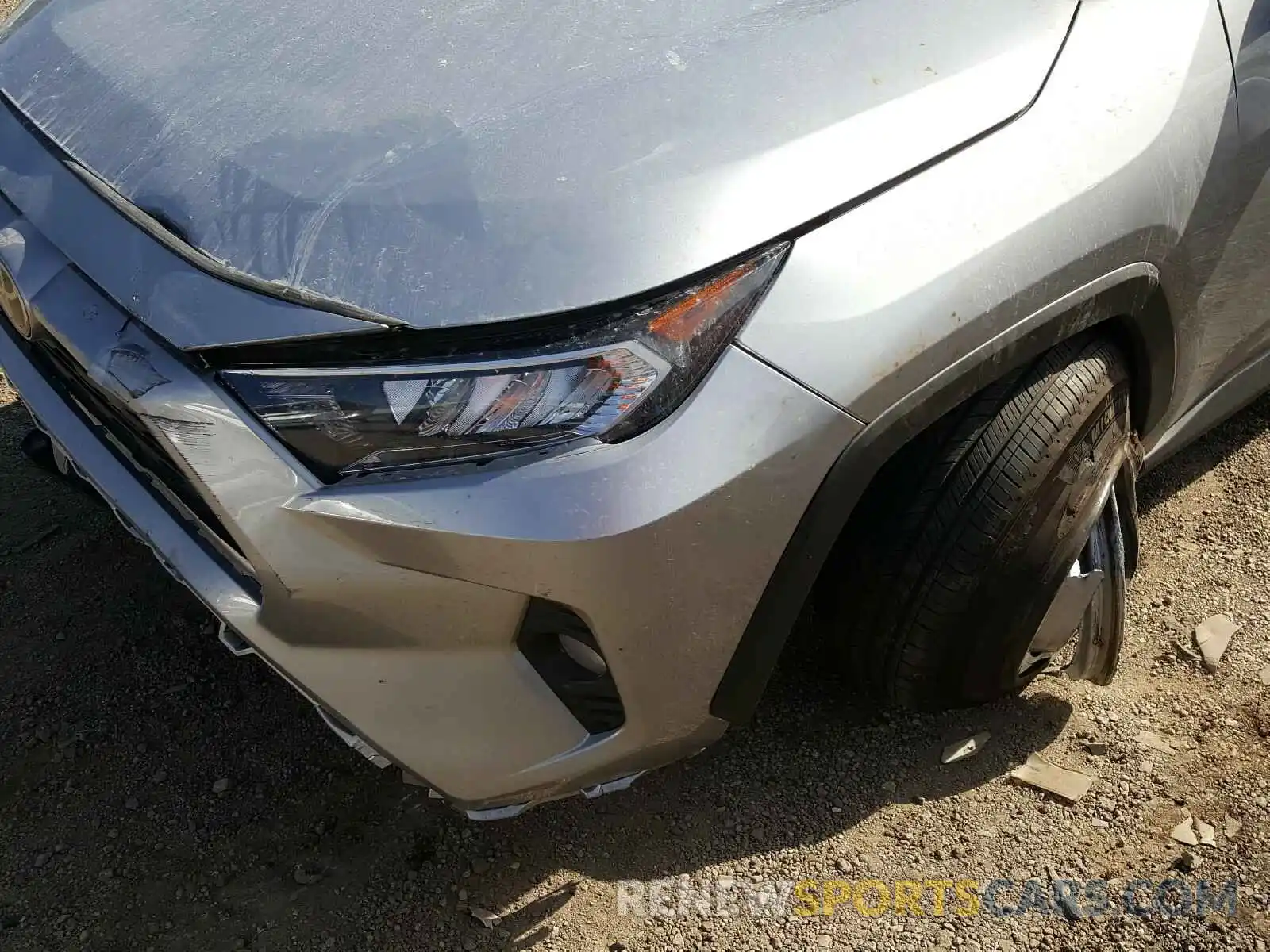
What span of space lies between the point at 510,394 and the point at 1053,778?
4.61 ft

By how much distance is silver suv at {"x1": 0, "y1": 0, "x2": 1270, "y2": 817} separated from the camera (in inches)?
60.6

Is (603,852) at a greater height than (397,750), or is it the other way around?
(397,750)

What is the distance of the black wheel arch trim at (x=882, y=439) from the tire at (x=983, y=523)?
0.10 m

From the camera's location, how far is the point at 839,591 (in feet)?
6.79

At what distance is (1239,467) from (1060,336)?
1.53 metres

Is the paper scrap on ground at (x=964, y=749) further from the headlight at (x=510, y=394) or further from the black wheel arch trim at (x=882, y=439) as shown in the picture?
the headlight at (x=510, y=394)

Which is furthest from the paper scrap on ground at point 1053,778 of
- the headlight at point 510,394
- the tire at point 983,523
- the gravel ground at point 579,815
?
the headlight at point 510,394

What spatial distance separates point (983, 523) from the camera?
1884mm

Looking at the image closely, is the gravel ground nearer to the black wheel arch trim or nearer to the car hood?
the black wheel arch trim

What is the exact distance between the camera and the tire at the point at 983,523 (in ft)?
6.14

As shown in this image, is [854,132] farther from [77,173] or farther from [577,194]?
[77,173]

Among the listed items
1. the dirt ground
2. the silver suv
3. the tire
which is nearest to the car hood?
the silver suv

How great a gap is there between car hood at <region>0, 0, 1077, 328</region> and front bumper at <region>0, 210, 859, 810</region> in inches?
8.2

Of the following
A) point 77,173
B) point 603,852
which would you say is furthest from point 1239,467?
point 77,173
